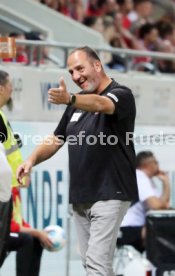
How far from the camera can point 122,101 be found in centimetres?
709

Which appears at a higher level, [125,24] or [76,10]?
[76,10]

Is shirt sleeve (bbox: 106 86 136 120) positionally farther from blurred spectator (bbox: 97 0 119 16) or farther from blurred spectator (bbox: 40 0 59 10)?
blurred spectator (bbox: 97 0 119 16)

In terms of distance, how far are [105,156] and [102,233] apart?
0.53m

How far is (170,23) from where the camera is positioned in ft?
57.9

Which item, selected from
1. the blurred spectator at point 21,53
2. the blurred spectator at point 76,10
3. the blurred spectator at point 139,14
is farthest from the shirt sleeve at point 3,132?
the blurred spectator at point 139,14

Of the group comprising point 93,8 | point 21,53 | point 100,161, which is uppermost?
point 93,8

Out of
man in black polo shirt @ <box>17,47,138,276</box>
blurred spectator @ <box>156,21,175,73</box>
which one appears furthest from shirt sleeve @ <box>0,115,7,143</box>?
blurred spectator @ <box>156,21,175,73</box>

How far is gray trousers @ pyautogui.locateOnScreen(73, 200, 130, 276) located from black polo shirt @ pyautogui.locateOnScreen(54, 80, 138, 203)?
62 millimetres

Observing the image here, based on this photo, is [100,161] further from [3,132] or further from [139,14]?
[139,14]

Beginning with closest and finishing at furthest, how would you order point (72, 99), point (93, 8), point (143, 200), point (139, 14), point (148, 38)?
point (72, 99), point (143, 200), point (148, 38), point (93, 8), point (139, 14)

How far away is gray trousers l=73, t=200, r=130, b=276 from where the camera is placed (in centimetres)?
709

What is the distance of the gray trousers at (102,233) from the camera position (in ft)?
23.3

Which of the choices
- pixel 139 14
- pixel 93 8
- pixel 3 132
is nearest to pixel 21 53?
pixel 3 132

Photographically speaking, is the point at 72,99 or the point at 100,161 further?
the point at 100,161
